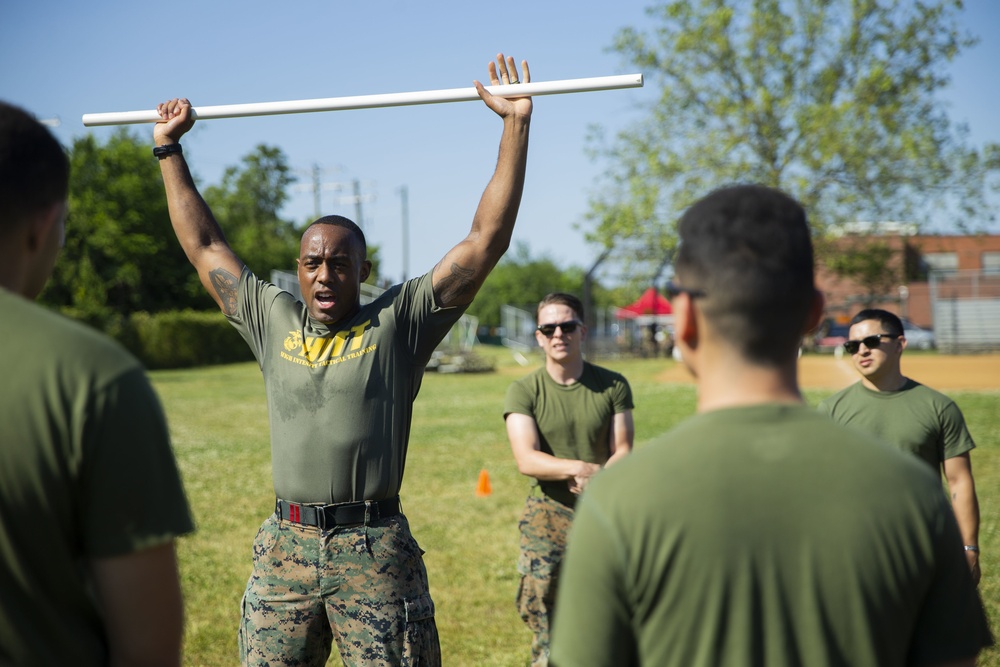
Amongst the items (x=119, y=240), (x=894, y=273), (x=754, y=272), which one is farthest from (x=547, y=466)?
(x=119, y=240)

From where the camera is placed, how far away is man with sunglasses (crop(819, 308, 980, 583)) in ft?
15.8

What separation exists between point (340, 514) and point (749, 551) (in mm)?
2222

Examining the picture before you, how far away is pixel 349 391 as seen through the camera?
3.57 m

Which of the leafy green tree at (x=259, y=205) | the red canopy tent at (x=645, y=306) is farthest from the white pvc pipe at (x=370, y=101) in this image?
the leafy green tree at (x=259, y=205)

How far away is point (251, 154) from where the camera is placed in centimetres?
9006

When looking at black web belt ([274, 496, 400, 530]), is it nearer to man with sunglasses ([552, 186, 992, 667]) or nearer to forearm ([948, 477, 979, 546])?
man with sunglasses ([552, 186, 992, 667])

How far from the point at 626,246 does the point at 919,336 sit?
60.5ft

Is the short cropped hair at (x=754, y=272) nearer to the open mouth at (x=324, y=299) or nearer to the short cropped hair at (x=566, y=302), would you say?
the open mouth at (x=324, y=299)

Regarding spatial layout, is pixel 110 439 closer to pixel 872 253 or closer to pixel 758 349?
pixel 758 349

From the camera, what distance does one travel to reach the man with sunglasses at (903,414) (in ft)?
15.8

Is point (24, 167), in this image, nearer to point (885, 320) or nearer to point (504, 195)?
point (504, 195)

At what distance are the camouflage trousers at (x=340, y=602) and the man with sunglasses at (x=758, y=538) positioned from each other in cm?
193

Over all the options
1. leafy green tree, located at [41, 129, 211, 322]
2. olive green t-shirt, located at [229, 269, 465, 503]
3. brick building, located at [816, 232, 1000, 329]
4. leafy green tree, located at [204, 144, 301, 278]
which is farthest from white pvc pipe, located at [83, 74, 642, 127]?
leafy green tree, located at [204, 144, 301, 278]

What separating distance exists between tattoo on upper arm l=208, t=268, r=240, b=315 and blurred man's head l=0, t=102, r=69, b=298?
1.94 m
